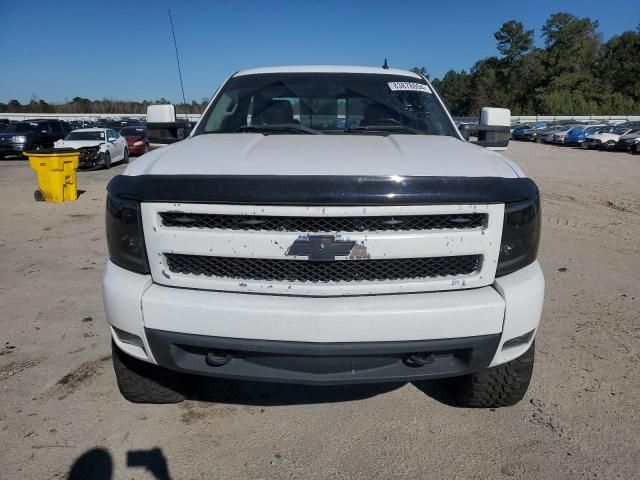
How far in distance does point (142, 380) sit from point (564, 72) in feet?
327

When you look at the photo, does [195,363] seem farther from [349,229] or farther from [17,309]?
[17,309]

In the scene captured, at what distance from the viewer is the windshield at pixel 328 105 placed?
3531 millimetres

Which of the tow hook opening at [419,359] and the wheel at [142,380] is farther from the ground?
the tow hook opening at [419,359]

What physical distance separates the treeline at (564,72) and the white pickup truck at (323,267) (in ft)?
289

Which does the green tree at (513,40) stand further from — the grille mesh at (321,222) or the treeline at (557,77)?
the grille mesh at (321,222)

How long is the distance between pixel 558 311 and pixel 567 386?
136 cm

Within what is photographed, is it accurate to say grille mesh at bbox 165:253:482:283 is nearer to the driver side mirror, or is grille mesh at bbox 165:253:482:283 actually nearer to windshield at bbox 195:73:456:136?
windshield at bbox 195:73:456:136

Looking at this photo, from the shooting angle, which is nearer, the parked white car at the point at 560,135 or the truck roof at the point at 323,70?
the truck roof at the point at 323,70

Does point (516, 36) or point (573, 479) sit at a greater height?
point (516, 36)

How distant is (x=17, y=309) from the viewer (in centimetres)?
439

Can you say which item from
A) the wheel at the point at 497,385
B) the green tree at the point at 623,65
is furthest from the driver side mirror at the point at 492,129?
the green tree at the point at 623,65

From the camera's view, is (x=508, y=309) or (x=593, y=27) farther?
(x=593, y=27)

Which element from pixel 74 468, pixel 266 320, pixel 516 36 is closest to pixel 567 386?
pixel 266 320

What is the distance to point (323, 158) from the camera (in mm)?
2396
